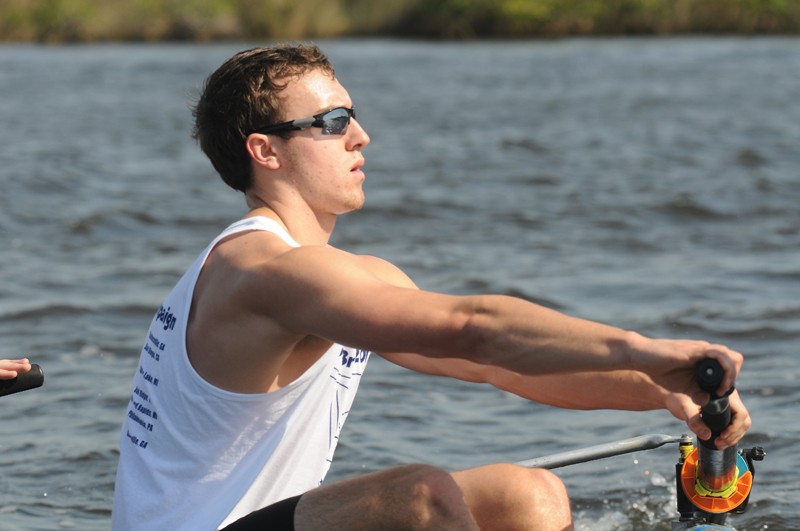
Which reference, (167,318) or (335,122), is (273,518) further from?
(335,122)

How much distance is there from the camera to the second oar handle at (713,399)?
9.75 feet

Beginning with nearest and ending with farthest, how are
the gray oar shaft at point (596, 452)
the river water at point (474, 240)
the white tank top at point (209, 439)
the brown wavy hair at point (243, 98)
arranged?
the white tank top at point (209, 439)
the brown wavy hair at point (243, 98)
the gray oar shaft at point (596, 452)
the river water at point (474, 240)

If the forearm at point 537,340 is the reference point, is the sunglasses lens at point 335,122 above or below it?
above

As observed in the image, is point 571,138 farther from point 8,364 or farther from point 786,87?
point 8,364

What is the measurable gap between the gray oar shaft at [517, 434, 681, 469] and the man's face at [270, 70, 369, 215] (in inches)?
46.3

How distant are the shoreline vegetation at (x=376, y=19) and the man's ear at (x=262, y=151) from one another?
42.1 m

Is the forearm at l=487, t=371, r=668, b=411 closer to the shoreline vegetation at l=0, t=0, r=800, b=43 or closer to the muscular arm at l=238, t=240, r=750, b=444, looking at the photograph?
the muscular arm at l=238, t=240, r=750, b=444

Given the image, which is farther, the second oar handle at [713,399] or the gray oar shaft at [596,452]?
the gray oar shaft at [596,452]

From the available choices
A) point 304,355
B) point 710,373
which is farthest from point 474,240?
point 710,373

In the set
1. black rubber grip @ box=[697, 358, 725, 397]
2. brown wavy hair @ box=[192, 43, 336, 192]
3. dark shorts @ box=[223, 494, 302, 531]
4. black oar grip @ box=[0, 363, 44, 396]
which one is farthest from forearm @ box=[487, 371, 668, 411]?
black oar grip @ box=[0, 363, 44, 396]

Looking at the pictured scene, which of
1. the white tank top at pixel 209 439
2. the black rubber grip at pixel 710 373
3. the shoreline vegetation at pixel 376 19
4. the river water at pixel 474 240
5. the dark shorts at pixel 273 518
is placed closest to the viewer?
the black rubber grip at pixel 710 373

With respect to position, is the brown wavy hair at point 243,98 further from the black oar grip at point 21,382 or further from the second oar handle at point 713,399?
the second oar handle at point 713,399

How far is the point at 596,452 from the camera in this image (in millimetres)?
4668

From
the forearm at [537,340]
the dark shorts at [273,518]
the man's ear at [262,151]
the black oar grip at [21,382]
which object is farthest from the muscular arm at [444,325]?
the black oar grip at [21,382]
